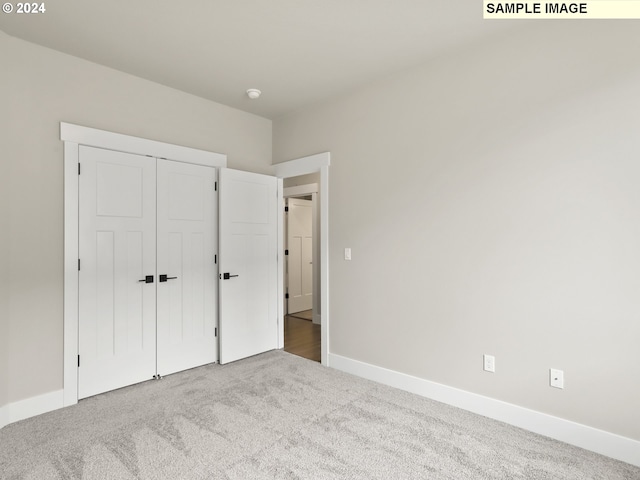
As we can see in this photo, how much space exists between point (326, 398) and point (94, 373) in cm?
190

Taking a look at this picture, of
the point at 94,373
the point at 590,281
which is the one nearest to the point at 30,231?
the point at 94,373

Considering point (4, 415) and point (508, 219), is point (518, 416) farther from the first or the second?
point (4, 415)

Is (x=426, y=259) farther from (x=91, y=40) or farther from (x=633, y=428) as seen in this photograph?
(x=91, y=40)

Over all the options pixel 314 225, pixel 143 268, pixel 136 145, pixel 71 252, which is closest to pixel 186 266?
pixel 143 268

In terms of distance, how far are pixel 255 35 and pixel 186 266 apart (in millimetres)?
2142

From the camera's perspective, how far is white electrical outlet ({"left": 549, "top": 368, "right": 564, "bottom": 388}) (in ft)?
7.24

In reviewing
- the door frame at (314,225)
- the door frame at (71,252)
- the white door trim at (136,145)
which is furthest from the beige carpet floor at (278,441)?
the door frame at (314,225)

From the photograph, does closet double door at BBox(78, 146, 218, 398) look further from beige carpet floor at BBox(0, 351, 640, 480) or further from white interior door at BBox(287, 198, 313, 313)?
white interior door at BBox(287, 198, 313, 313)

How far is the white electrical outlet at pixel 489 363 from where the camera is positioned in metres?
2.49

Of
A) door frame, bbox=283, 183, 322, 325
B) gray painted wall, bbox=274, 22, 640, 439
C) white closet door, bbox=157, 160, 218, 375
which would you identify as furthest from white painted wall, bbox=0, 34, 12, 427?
door frame, bbox=283, 183, 322, 325

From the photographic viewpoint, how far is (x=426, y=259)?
2855 mm

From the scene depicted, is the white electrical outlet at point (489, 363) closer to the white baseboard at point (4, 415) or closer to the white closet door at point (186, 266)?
the white closet door at point (186, 266)

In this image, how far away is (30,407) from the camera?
2516 millimetres

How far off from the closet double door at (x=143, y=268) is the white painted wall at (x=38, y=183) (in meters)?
0.18
